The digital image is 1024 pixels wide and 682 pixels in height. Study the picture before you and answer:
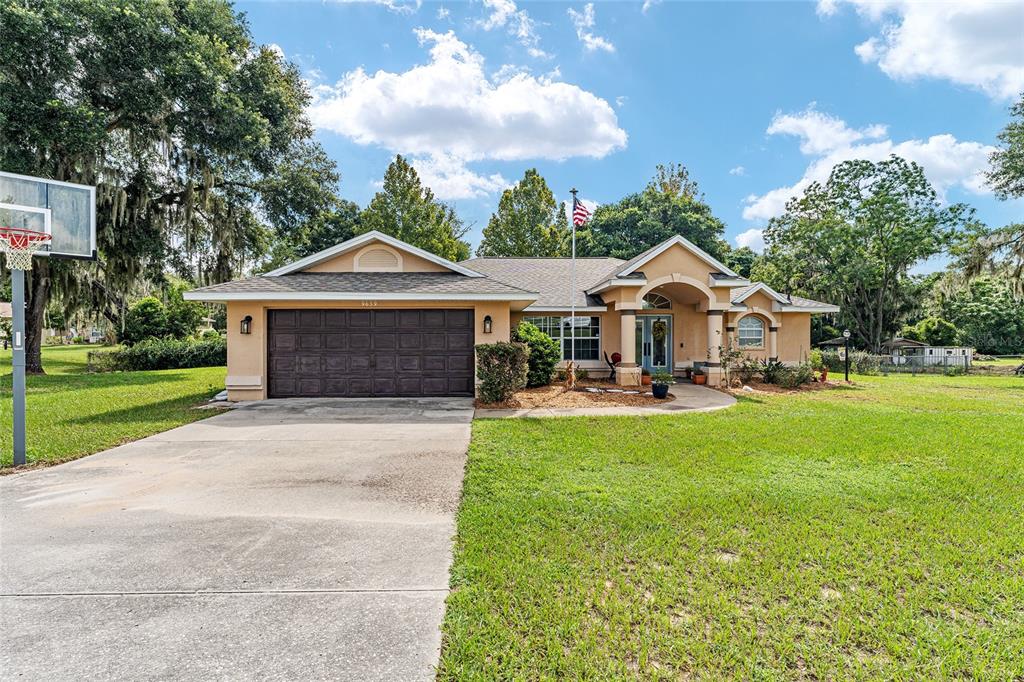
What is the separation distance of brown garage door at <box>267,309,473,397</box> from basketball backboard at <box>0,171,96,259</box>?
444cm

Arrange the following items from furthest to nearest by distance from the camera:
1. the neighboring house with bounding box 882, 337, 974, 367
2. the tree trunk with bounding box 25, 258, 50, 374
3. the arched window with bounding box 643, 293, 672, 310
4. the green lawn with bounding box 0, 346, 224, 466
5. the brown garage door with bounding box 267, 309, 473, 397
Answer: the neighboring house with bounding box 882, 337, 974, 367
the tree trunk with bounding box 25, 258, 50, 374
the arched window with bounding box 643, 293, 672, 310
the brown garage door with bounding box 267, 309, 473, 397
the green lawn with bounding box 0, 346, 224, 466

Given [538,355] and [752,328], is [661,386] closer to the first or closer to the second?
[538,355]

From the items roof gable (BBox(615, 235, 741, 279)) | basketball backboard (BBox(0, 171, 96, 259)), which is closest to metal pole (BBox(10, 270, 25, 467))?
basketball backboard (BBox(0, 171, 96, 259))

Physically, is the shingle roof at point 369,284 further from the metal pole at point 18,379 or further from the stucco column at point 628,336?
the metal pole at point 18,379

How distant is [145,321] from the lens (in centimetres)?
2195

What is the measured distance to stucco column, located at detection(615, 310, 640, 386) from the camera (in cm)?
1356

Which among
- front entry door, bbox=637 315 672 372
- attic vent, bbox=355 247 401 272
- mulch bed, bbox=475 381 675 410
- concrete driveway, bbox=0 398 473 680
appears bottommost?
concrete driveway, bbox=0 398 473 680

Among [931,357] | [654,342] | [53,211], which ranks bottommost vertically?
[931,357]

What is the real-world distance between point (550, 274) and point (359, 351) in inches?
344

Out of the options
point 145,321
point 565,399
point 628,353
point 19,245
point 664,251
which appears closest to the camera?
point 19,245

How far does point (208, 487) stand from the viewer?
17.0 ft

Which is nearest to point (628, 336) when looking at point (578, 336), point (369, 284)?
point (578, 336)

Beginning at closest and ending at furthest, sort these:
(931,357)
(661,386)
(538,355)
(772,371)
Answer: (661,386) → (538,355) → (772,371) → (931,357)

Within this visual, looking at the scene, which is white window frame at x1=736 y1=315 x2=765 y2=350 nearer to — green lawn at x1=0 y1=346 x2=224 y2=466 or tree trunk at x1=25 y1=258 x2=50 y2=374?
green lawn at x1=0 y1=346 x2=224 y2=466
